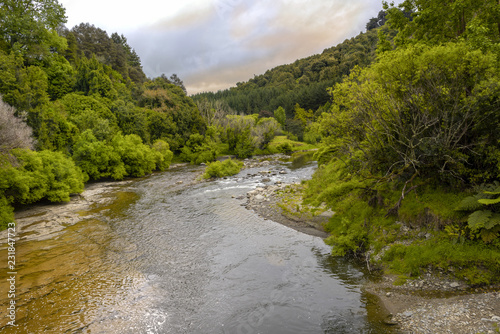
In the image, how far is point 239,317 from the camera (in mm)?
10430

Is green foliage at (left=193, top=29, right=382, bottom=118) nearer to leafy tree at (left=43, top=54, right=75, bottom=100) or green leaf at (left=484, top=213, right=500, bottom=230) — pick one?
leafy tree at (left=43, top=54, right=75, bottom=100)

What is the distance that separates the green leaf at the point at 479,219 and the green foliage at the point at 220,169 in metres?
34.0

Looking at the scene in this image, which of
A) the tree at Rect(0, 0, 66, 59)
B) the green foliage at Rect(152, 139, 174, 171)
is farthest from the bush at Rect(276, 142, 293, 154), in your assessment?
the tree at Rect(0, 0, 66, 59)

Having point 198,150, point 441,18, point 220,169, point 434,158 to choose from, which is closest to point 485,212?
point 434,158

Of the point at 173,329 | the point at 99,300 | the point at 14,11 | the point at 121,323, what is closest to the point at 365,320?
the point at 173,329

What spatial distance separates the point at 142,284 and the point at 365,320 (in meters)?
10.3

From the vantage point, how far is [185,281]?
523 inches

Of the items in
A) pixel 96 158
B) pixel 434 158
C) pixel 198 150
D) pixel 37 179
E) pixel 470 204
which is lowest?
pixel 470 204

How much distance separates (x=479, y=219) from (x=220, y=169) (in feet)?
114

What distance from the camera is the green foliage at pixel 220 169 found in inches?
1624

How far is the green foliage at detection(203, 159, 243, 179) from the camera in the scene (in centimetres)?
4125

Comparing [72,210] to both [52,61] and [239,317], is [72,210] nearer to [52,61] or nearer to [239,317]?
[239,317]

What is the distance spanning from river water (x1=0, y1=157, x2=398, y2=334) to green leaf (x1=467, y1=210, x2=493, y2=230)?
504 centimetres

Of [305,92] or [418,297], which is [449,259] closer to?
[418,297]
